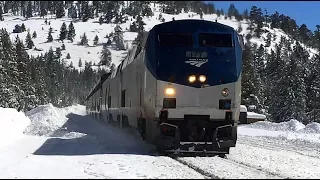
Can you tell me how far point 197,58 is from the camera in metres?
12.2

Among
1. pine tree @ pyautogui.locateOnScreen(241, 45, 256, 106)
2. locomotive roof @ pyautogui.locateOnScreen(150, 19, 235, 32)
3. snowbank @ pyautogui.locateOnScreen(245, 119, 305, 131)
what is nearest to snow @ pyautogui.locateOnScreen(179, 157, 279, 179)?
locomotive roof @ pyautogui.locateOnScreen(150, 19, 235, 32)

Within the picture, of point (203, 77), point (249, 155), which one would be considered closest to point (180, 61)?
point (203, 77)

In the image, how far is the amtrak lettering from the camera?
39.7 feet

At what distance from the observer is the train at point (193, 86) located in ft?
39.0

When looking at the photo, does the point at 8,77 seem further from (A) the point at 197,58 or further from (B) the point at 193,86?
(B) the point at 193,86

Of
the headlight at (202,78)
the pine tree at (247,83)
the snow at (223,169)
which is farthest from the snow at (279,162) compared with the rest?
the pine tree at (247,83)

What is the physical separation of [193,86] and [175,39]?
161 centimetres

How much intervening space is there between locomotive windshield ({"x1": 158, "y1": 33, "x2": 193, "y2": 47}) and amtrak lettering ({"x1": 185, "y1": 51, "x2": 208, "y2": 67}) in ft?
1.10

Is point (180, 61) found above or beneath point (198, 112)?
above

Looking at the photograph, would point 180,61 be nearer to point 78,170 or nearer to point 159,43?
point 159,43

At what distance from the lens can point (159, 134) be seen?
11.9 m

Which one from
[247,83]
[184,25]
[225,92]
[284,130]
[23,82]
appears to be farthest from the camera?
[23,82]

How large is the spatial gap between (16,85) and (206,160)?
49.3 meters

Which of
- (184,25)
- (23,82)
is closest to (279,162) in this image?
(184,25)
